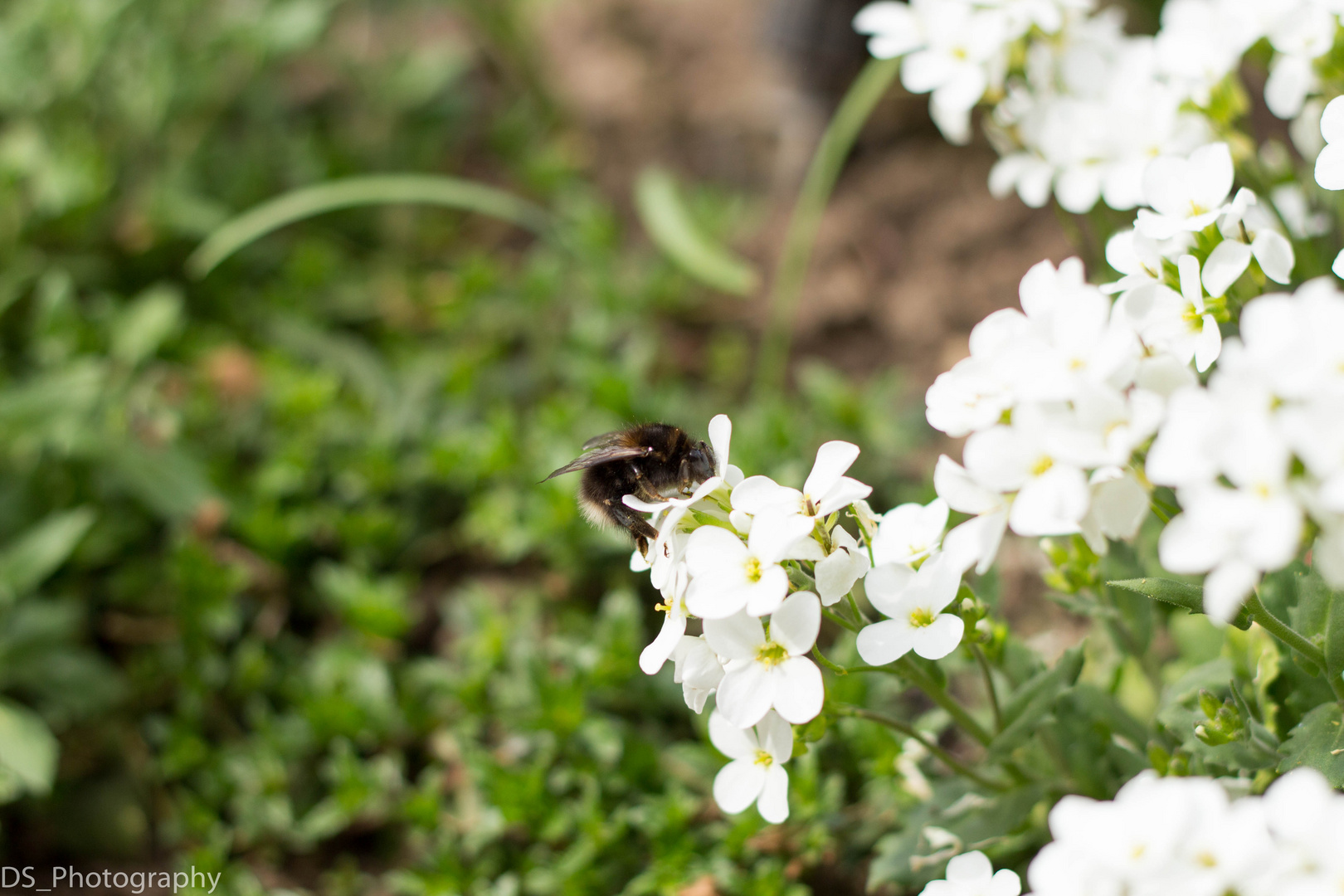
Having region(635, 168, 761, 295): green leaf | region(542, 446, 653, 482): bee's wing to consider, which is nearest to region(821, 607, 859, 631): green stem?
region(542, 446, 653, 482): bee's wing

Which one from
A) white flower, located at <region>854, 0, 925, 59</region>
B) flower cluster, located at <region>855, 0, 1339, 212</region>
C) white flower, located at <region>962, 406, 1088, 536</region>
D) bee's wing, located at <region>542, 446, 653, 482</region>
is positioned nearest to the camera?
white flower, located at <region>962, 406, 1088, 536</region>

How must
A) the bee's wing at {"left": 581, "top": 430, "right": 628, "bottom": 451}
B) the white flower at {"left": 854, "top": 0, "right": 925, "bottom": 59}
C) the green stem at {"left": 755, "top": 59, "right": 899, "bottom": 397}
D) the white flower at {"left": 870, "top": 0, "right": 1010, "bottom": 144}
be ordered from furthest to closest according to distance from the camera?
1. the green stem at {"left": 755, "top": 59, "right": 899, "bottom": 397}
2. the white flower at {"left": 854, "top": 0, "right": 925, "bottom": 59}
3. the white flower at {"left": 870, "top": 0, "right": 1010, "bottom": 144}
4. the bee's wing at {"left": 581, "top": 430, "right": 628, "bottom": 451}

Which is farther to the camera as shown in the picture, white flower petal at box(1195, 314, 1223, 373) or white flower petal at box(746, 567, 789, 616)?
white flower petal at box(1195, 314, 1223, 373)

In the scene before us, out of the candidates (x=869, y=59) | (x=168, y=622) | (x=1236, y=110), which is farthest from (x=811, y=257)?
(x=168, y=622)

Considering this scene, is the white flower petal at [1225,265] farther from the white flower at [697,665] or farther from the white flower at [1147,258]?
the white flower at [697,665]

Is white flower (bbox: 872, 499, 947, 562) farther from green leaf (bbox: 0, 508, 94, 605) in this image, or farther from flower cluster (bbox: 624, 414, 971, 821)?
green leaf (bbox: 0, 508, 94, 605)

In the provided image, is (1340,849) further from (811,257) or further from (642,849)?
(811,257)

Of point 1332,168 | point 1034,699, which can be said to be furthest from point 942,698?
point 1332,168
